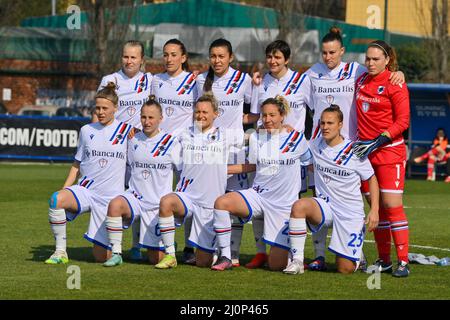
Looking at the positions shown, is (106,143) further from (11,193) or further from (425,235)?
(11,193)

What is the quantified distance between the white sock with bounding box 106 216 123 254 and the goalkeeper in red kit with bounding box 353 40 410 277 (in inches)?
93.3

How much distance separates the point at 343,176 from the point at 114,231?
2.25 metres

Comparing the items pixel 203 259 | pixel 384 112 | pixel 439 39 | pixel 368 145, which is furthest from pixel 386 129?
pixel 439 39

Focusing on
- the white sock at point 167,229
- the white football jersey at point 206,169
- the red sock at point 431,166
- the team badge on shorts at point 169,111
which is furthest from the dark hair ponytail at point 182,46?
the red sock at point 431,166

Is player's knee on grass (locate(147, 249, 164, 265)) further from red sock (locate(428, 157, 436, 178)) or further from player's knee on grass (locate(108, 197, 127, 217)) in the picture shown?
red sock (locate(428, 157, 436, 178))

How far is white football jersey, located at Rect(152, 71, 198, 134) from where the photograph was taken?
34.2ft

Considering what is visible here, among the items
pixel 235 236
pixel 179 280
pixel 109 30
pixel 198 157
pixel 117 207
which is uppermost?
pixel 109 30

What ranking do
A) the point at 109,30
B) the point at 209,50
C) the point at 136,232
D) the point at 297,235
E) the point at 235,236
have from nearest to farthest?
the point at 297,235, the point at 235,236, the point at 209,50, the point at 136,232, the point at 109,30

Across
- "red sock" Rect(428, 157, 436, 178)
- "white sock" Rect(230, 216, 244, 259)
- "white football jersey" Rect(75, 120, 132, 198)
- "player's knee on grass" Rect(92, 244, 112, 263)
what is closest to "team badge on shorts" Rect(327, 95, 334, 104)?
"white sock" Rect(230, 216, 244, 259)

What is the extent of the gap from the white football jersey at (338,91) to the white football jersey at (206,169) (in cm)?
96

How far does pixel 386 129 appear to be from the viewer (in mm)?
9383

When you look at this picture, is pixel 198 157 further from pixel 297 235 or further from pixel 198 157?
pixel 297 235
